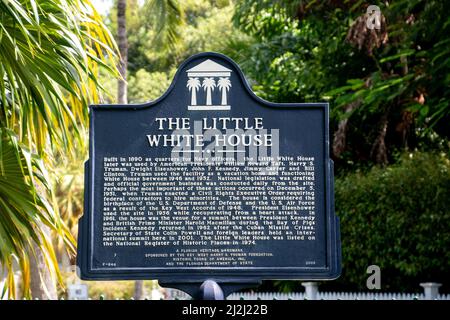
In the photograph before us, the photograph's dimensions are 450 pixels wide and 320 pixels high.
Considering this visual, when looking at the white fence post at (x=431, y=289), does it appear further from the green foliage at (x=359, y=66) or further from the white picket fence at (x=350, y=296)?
the green foliage at (x=359, y=66)

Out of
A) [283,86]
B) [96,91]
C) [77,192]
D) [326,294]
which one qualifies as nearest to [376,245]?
[326,294]

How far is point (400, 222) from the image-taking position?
15.7m

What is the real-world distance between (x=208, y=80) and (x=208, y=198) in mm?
958

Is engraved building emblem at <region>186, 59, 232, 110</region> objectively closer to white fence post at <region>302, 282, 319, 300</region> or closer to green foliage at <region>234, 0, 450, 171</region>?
green foliage at <region>234, 0, 450, 171</region>

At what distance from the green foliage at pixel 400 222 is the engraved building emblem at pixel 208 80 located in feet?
29.7

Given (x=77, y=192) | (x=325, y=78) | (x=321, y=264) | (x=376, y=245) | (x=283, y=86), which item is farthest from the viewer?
(x=77, y=192)

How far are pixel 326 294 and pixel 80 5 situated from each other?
31.2ft

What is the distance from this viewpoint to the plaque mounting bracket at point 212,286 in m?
6.54

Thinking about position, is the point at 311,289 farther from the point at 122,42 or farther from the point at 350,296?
the point at 122,42

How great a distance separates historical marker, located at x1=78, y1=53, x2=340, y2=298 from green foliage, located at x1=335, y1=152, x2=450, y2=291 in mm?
8919

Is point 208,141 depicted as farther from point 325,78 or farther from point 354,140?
point 354,140

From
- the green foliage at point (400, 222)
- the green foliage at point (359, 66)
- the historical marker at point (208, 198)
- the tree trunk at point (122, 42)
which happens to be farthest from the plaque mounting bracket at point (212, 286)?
the tree trunk at point (122, 42)

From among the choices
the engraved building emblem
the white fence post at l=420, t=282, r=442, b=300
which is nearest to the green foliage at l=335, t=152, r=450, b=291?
the white fence post at l=420, t=282, r=442, b=300

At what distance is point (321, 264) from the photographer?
6.71 metres
